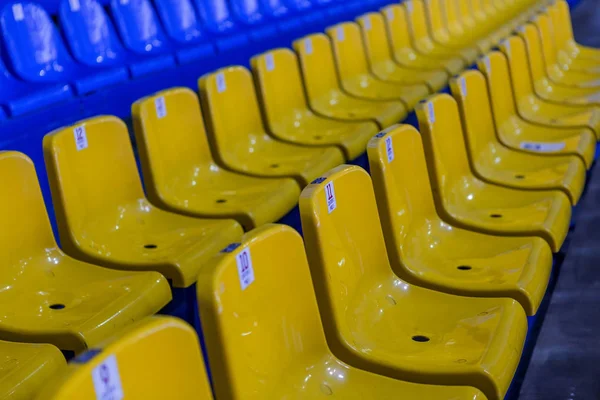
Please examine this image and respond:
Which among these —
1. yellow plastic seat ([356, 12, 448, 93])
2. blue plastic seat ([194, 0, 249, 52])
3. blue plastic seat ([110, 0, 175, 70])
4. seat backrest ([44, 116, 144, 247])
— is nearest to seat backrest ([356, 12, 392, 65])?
yellow plastic seat ([356, 12, 448, 93])

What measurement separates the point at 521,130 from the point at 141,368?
237cm

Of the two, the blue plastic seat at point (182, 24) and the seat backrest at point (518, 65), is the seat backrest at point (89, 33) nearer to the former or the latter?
the blue plastic seat at point (182, 24)

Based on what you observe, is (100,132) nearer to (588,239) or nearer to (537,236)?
(537,236)

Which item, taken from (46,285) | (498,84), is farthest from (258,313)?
(498,84)

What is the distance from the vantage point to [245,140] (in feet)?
8.24

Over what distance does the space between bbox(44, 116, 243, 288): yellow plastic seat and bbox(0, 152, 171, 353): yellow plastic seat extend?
5 cm

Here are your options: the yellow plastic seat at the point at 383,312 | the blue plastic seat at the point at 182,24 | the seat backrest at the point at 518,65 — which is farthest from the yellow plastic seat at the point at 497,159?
the blue plastic seat at the point at 182,24

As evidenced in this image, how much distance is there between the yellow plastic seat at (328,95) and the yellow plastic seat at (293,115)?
0.07 meters

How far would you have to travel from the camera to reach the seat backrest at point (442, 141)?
2010 mm

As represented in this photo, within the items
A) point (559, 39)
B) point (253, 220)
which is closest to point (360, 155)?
point (253, 220)

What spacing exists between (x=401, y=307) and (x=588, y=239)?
113 centimetres

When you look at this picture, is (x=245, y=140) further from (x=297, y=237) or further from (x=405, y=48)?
(x=405, y=48)

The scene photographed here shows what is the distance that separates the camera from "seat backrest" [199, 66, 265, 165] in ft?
7.57

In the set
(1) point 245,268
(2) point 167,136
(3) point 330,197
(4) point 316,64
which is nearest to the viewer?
(1) point 245,268
